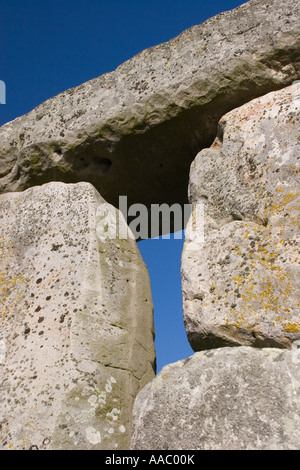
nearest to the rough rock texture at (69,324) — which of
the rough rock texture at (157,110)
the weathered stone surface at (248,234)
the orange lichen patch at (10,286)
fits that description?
the orange lichen patch at (10,286)

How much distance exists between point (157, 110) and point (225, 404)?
1.97m

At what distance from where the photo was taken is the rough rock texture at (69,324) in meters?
2.89

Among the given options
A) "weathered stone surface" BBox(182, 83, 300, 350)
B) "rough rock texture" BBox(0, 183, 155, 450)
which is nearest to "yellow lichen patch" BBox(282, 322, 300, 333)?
"weathered stone surface" BBox(182, 83, 300, 350)

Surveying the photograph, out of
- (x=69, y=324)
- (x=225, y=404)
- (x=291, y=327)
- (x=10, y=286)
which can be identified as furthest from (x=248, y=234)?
(x=10, y=286)

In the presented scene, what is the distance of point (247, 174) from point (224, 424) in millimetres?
1421

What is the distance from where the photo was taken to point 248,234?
2.98 metres

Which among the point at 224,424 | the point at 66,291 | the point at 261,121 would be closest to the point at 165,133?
the point at 261,121

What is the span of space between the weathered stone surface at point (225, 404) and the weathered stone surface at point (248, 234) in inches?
5.5

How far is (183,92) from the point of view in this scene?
3.58m

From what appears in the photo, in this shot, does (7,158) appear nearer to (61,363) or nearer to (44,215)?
(44,215)

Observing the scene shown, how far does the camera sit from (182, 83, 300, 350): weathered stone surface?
8.87 ft
